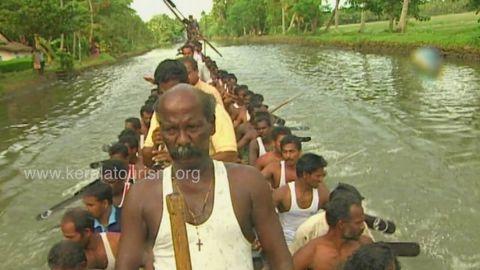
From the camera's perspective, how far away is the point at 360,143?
11.1 metres

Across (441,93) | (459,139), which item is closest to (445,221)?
(459,139)

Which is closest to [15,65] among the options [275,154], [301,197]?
[275,154]

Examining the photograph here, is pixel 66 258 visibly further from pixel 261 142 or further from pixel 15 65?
pixel 15 65

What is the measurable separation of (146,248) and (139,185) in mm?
221

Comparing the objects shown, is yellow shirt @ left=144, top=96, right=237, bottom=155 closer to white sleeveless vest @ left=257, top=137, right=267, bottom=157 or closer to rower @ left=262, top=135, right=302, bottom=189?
rower @ left=262, top=135, right=302, bottom=189

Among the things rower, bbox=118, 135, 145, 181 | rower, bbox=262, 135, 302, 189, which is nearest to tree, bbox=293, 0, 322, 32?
rower, bbox=118, 135, 145, 181

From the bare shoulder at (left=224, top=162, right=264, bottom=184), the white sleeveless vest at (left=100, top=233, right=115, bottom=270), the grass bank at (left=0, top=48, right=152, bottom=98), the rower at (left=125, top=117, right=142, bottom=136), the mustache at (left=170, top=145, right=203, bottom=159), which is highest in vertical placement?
the mustache at (left=170, top=145, right=203, bottom=159)

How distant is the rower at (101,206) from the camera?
4266 mm

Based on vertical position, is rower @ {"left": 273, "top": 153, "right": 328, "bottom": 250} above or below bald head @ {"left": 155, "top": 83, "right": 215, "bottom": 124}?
below

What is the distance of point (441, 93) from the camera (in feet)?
53.2

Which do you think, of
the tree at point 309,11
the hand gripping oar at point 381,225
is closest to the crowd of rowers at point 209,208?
the hand gripping oar at point 381,225

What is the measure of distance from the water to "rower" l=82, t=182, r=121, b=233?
2.42 metres

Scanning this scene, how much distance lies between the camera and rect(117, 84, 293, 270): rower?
68.6 inches

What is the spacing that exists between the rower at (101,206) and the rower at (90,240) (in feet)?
1.49
